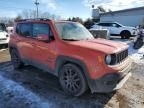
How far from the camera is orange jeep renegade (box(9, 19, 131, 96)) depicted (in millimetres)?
4163

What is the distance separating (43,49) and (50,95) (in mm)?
1293

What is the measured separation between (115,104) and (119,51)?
1.20 meters

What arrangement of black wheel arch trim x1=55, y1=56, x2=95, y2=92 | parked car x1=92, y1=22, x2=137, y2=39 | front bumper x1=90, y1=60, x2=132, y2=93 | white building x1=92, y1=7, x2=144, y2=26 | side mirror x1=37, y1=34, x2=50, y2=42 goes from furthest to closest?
1. white building x1=92, y1=7, x2=144, y2=26
2. parked car x1=92, y1=22, x2=137, y2=39
3. side mirror x1=37, y1=34, x2=50, y2=42
4. black wheel arch trim x1=55, y1=56, x2=95, y2=92
5. front bumper x1=90, y1=60, x2=132, y2=93

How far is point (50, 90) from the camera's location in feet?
17.0

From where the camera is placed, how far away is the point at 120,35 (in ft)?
64.3

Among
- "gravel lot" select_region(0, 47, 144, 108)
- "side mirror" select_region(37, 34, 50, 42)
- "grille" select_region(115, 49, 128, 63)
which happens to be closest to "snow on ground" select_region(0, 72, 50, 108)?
"gravel lot" select_region(0, 47, 144, 108)

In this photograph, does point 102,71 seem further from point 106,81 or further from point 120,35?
point 120,35

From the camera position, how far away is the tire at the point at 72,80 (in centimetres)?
450

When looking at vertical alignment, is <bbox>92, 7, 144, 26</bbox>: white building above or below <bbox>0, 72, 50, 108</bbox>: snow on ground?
above

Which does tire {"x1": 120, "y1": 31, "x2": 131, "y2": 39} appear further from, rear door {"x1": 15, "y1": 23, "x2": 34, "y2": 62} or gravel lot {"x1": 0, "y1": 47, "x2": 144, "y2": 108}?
rear door {"x1": 15, "y1": 23, "x2": 34, "y2": 62}

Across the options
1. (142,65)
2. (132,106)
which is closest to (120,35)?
(142,65)

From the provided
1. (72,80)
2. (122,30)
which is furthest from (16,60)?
(122,30)

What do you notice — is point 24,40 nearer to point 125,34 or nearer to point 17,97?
point 17,97

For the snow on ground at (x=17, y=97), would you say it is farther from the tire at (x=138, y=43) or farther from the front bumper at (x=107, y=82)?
the tire at (x=138, y=43)
